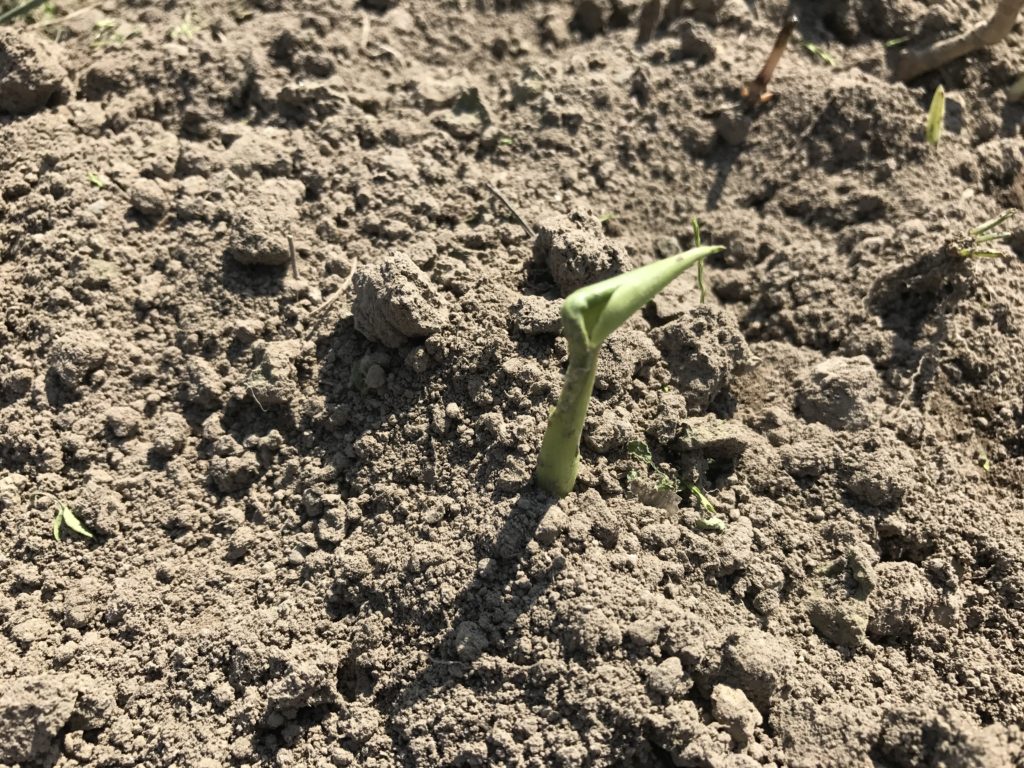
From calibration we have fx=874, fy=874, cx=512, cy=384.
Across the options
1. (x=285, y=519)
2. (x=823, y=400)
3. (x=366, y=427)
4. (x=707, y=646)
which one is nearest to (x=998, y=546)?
(x=823, y=400)

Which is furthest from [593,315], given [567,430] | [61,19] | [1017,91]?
[61,19]

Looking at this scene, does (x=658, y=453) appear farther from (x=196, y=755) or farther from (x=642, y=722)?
(x=196, y=755)

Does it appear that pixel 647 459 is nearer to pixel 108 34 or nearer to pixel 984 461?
pixel 984 461

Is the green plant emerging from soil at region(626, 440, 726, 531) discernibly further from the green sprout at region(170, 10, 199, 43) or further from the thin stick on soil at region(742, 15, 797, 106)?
the green sprout at region(170, 10, 199, 43)

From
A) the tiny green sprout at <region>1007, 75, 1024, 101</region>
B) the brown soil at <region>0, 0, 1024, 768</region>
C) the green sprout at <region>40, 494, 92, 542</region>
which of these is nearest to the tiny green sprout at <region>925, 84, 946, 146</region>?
the brown soil at <region>0, 0, 1024, 768</region>

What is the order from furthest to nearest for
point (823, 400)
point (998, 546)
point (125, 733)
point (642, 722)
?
point (823, 400) → point (998, 546) → point (125, 733) → point (642, 722)
